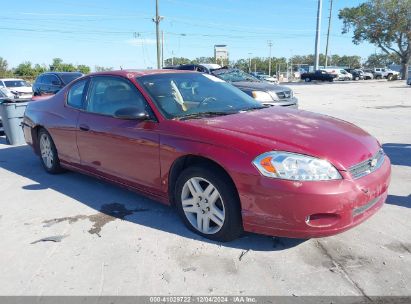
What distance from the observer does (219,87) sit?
461cm

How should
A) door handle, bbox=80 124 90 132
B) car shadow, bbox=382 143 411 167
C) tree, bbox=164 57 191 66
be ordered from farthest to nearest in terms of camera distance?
tree, bbox=164 57 191 66 → car shadow, bbox=382 143 411 167 → door handle, bbox=80 124 90 132

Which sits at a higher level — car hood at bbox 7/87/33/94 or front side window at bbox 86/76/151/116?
front side window at bbox 86/76/151/116

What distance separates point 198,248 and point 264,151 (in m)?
1.05

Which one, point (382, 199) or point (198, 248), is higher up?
point (382, 199)

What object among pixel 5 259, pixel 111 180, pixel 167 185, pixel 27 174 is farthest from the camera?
pixel 27 174

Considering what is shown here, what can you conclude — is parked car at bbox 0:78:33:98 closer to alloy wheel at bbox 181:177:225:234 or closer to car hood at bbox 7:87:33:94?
car hood at bbox 7:87:33:94

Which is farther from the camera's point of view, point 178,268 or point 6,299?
point 178,268

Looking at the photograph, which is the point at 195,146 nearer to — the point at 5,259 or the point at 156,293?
the point at 156,293

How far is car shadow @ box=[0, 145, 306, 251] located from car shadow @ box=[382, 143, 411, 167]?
10.8 ft

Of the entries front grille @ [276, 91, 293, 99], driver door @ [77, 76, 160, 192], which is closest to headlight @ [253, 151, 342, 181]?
Result: driver door @ [77, 76, 160, 192]

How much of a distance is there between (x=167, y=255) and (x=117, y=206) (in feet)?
4.35

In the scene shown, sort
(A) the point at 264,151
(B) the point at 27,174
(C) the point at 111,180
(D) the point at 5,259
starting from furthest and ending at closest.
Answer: (B) the point at 27,174
(C) the point at 111,180
(D) the point at 5,259
(A) the point at 264,151

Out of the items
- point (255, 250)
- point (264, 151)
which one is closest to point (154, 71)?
point (264, 151)

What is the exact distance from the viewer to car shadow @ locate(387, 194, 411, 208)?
4.20 metres
